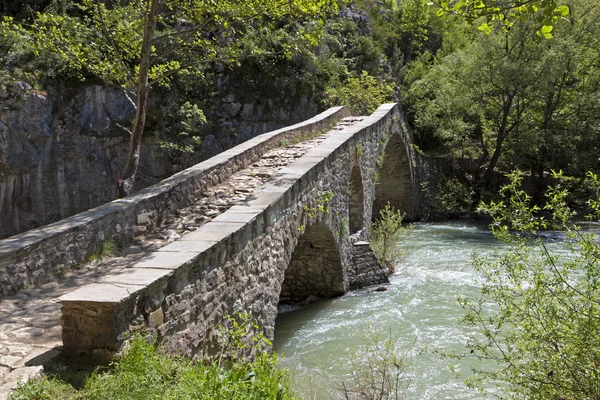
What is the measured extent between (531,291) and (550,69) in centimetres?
1470

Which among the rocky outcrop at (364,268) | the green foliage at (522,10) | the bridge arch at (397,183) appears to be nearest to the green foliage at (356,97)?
the bridge arch at (397,183)

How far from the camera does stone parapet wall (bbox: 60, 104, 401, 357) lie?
3.11 meters

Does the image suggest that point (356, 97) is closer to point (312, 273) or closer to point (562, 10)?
point (312, 273)

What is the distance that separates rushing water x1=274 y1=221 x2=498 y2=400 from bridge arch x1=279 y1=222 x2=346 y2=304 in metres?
0.32

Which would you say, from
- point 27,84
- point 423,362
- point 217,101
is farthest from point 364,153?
point 27,84

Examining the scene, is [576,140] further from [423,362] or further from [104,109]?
[104,109]

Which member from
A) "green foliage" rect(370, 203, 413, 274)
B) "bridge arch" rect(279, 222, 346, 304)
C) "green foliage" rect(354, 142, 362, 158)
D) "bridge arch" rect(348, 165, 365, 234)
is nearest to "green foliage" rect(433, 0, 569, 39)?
"bridge arch" rect(279, 222, 346, 304)

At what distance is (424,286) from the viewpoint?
9.75 m

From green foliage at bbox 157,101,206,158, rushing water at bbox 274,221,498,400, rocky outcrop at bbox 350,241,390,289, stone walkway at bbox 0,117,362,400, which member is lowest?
rushing water at bbox 274,221,498,400

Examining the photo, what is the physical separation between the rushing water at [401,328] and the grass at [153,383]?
2142 millimetres

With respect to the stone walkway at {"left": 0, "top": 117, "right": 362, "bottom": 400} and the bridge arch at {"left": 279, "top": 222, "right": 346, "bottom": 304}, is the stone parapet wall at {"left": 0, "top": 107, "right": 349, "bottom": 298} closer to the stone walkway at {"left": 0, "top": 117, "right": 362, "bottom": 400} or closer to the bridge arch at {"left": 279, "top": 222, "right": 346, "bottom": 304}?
the stone walkway at {"left": 0, "top": 117, "right": 362, "bottom": 400}

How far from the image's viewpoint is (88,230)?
5.05 metres

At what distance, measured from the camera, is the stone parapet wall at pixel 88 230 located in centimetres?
434

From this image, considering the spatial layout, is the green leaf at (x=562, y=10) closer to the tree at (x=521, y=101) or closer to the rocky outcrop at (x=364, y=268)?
the rocky outcrop at (x=364, y=268)
